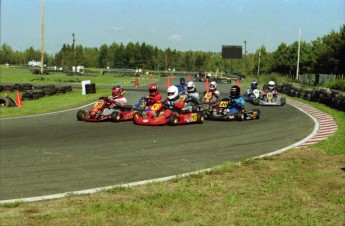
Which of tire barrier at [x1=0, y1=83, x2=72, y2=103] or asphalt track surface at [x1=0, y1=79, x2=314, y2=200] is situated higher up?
tire barrier at [x1=0, y1=83, x2=72, y2=103]

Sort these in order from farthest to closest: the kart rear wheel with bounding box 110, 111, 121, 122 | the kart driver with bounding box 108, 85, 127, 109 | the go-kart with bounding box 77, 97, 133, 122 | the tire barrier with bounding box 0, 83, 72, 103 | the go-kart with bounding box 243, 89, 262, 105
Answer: the go-kart with bounding box 243, 89, 262, 105
the tire barrier with bounding box 0, 83, 72, 103
the kart driver with bounding box 108, 85, 127, 109
the go-kart with bounding box 77, 97, 133, 122
the kart rear wheel with bounding box 110, 111, 121, 122

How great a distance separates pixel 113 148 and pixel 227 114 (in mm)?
6202

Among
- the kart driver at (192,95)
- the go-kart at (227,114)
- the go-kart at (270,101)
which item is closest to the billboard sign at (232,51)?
the go-kart at (270,101)

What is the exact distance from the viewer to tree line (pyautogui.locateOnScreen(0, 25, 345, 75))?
170 feet

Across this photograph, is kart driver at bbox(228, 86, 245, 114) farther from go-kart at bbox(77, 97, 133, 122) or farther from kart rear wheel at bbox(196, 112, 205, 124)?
go-kart at bbox(77, 97, 133, 122)

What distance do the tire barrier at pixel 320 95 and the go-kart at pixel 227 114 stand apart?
493 centimetres

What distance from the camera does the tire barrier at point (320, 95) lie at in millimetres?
18605

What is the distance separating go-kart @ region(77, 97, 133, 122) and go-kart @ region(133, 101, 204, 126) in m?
0.63

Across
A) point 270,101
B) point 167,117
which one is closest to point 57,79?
point 270,101

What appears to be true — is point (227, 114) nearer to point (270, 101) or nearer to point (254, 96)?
point (270, 101)

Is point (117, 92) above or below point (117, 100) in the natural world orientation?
above

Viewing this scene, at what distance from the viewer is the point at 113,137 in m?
11.0

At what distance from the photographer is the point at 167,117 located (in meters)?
13.5

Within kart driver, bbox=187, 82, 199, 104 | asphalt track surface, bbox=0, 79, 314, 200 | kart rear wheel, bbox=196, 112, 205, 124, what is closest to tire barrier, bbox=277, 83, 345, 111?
asphalt track surface, bbox=0, 79, 314, 200
